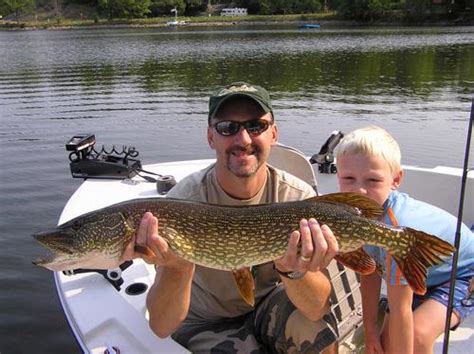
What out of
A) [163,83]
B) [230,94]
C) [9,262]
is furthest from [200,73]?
[230,94]

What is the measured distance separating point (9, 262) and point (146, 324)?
427 centimetres

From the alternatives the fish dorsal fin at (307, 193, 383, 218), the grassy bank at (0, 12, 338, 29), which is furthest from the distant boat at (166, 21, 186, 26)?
the fish dorsal fin at (307, 193, 383, 218)

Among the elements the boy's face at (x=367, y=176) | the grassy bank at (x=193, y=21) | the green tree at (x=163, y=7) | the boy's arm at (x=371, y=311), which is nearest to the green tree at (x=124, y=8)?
the grassy bank at (x=193, y=21)

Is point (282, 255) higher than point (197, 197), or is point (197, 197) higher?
point (197, 197)

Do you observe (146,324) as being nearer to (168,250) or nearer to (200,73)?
(168,250)

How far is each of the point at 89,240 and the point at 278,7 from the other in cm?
10639

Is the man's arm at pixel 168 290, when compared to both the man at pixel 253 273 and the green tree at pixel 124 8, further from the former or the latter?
the green tree at pixel 124 8

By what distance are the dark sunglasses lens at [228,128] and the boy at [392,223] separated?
0.65 meters

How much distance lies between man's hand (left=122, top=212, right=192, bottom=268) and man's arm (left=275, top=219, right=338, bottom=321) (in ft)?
1.85

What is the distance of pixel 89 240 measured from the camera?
8.17 feet

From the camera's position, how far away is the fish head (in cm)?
248

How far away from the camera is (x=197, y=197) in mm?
2846

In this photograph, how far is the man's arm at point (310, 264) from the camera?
2.35m

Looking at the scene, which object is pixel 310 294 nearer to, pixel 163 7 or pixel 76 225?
pixel 76 225
